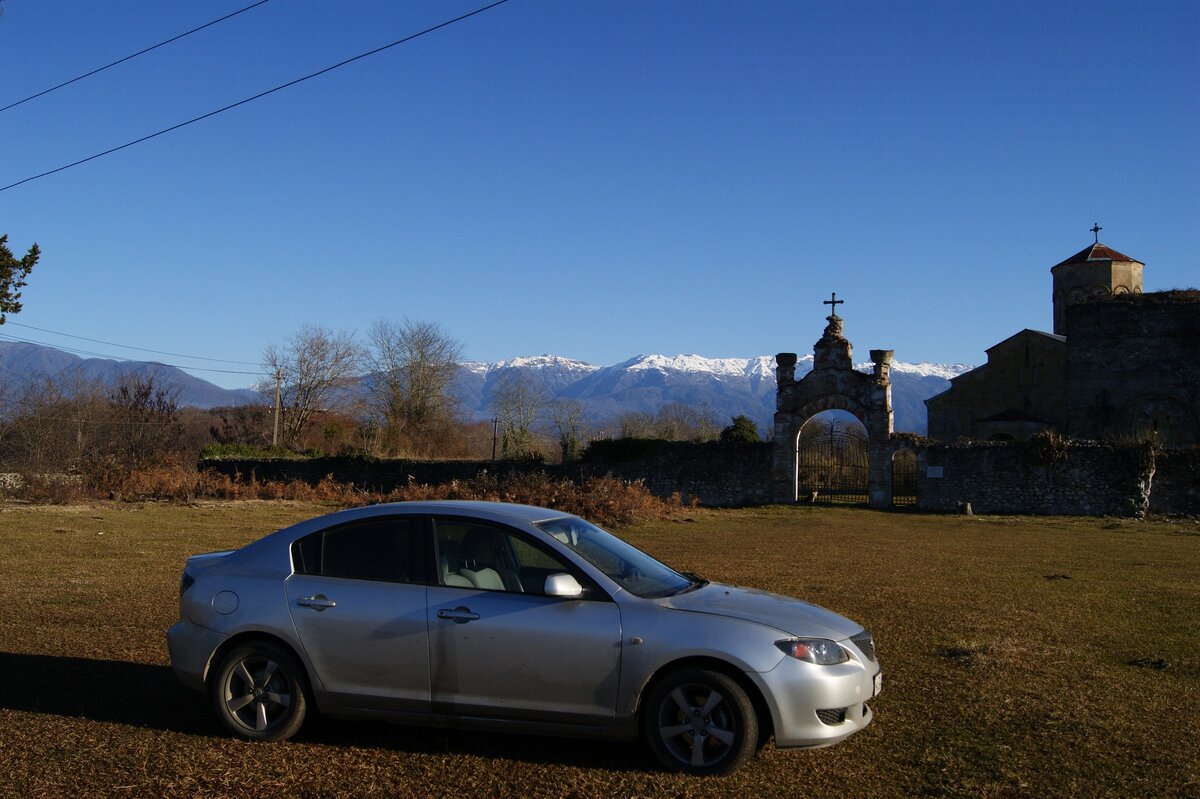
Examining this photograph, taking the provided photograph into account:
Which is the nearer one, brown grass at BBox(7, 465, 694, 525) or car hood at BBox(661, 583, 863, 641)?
car hood at BBox(661, 583, 863, 641)

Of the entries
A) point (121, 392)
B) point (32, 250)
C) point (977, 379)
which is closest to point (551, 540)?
point (32, 250)

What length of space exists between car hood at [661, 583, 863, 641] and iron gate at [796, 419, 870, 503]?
3091cm

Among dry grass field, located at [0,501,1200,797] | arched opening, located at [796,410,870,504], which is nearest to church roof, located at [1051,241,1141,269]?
arched opening, located at [796,410,870,504]

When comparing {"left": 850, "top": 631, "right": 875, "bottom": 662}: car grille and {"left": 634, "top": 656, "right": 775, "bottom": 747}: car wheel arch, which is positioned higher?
{"left": 850, "top": 631, "right": 875, "bottom": 662}: car grille

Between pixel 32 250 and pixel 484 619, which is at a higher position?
pixel 32 250

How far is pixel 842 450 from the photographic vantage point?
3784 centimetres

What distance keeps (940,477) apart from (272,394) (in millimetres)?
49161

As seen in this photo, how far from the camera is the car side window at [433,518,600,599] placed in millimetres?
6203

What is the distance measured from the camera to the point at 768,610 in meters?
6.14

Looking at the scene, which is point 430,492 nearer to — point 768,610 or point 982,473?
point 982,473

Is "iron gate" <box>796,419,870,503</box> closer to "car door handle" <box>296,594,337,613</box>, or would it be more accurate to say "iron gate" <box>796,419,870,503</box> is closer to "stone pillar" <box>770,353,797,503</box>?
"stone pillar" <box>770,353,797,503</box>

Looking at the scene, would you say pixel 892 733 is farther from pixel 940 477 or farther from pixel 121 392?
pixel 121 392

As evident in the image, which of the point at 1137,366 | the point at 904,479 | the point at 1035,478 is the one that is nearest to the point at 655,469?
the point at 904,479

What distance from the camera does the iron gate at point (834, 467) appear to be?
123ft
